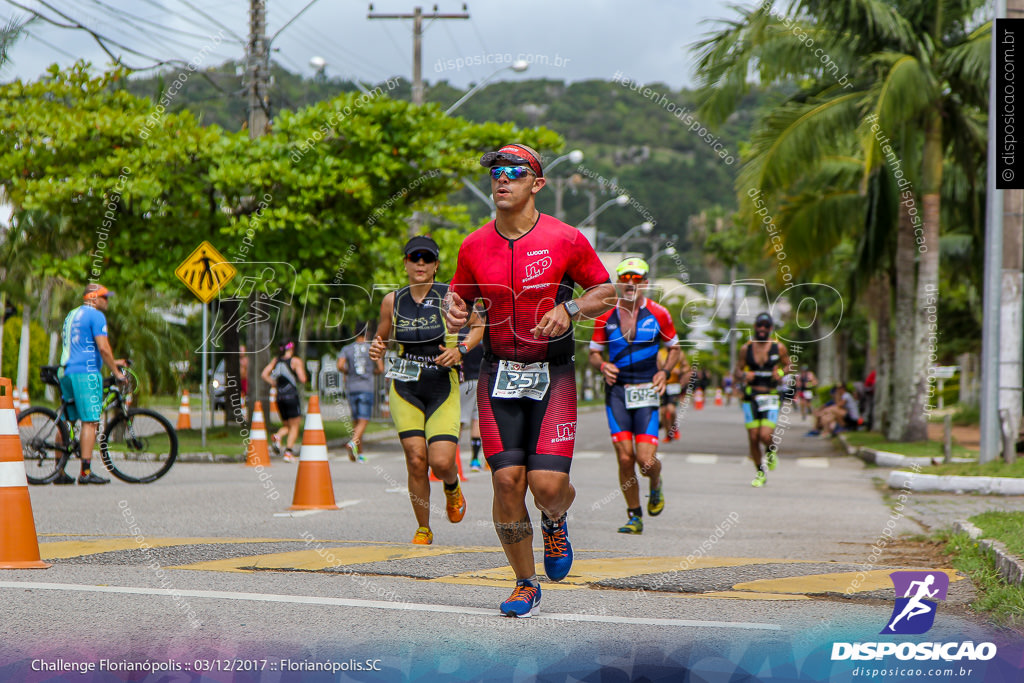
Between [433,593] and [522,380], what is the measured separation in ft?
4.36

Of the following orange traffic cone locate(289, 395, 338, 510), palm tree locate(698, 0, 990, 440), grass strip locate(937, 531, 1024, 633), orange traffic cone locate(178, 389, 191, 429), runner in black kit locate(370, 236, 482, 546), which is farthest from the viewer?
orange traffic cone locate(178, 389, 191, 429)

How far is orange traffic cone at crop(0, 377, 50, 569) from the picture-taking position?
21.7ft

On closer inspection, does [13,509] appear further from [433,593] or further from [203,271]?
[203,271]

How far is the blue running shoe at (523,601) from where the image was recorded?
5.45 meters

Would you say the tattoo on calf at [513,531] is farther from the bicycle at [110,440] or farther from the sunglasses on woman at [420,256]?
the bicycle at [110,440]

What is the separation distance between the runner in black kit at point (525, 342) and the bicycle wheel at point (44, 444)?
27.3 ft

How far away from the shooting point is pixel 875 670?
457cm

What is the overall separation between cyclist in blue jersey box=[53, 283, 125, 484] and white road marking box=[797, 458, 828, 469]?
11.8 m

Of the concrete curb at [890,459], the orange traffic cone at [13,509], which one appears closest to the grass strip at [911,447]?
the concrete curb at [890,459]

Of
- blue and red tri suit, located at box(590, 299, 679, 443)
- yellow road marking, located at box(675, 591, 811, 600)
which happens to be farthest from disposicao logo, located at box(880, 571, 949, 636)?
blue and red tri suit, located at box(590, 299, 679, 443)

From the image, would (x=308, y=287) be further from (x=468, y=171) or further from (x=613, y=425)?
(x=613, y=425)

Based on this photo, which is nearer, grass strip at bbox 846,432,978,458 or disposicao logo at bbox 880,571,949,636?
disposicao logo at bbox 880,571,949,636

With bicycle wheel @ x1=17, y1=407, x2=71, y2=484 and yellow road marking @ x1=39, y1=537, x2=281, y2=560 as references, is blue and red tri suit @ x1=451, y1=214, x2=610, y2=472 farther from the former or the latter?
bicycle wheel @ x1=17, y1=407, x2=71, y2=484

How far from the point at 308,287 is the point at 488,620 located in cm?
1515
